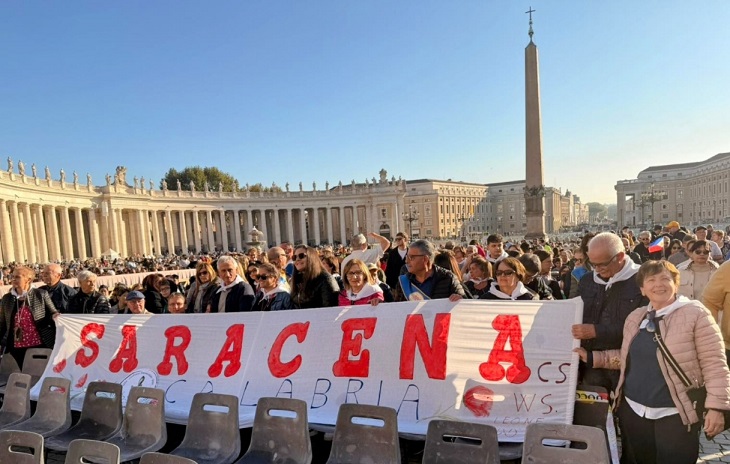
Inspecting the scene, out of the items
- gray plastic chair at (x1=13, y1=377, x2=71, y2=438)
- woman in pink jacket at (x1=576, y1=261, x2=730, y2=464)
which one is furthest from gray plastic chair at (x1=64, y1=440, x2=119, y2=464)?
woman in pink jacket at (x1=576, y1=261, x2=730, y2=464)

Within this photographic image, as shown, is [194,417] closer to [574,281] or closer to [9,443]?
[9,443]

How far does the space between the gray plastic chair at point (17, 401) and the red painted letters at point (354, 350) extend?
3383 mm

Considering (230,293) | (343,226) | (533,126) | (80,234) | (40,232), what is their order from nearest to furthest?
(230,293)
(533,126)
(40,232)
(80,234)
(343,226)

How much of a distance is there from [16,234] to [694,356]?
47029mm

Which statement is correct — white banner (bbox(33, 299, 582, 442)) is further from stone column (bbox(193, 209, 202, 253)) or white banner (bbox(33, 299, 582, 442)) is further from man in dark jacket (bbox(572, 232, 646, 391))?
stone column (bbox(193, 209, 202, 253))

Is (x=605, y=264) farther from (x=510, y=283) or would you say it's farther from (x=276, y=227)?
(x=276, y=227)

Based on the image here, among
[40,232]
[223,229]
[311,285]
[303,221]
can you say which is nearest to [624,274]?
[311,285]

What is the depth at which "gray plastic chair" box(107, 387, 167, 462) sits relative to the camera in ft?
13.2

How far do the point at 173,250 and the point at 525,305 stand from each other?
61687 mm

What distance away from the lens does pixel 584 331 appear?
3.53 metres

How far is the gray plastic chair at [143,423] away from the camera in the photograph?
13.2 ft

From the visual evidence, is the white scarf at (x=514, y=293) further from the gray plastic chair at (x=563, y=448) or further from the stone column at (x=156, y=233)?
the stone column at (x=156, y=233)

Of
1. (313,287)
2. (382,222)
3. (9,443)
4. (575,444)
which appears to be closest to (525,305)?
(575,444)

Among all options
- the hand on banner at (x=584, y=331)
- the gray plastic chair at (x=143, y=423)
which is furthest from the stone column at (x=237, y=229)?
the hand on banner at (x=584, y=331)
